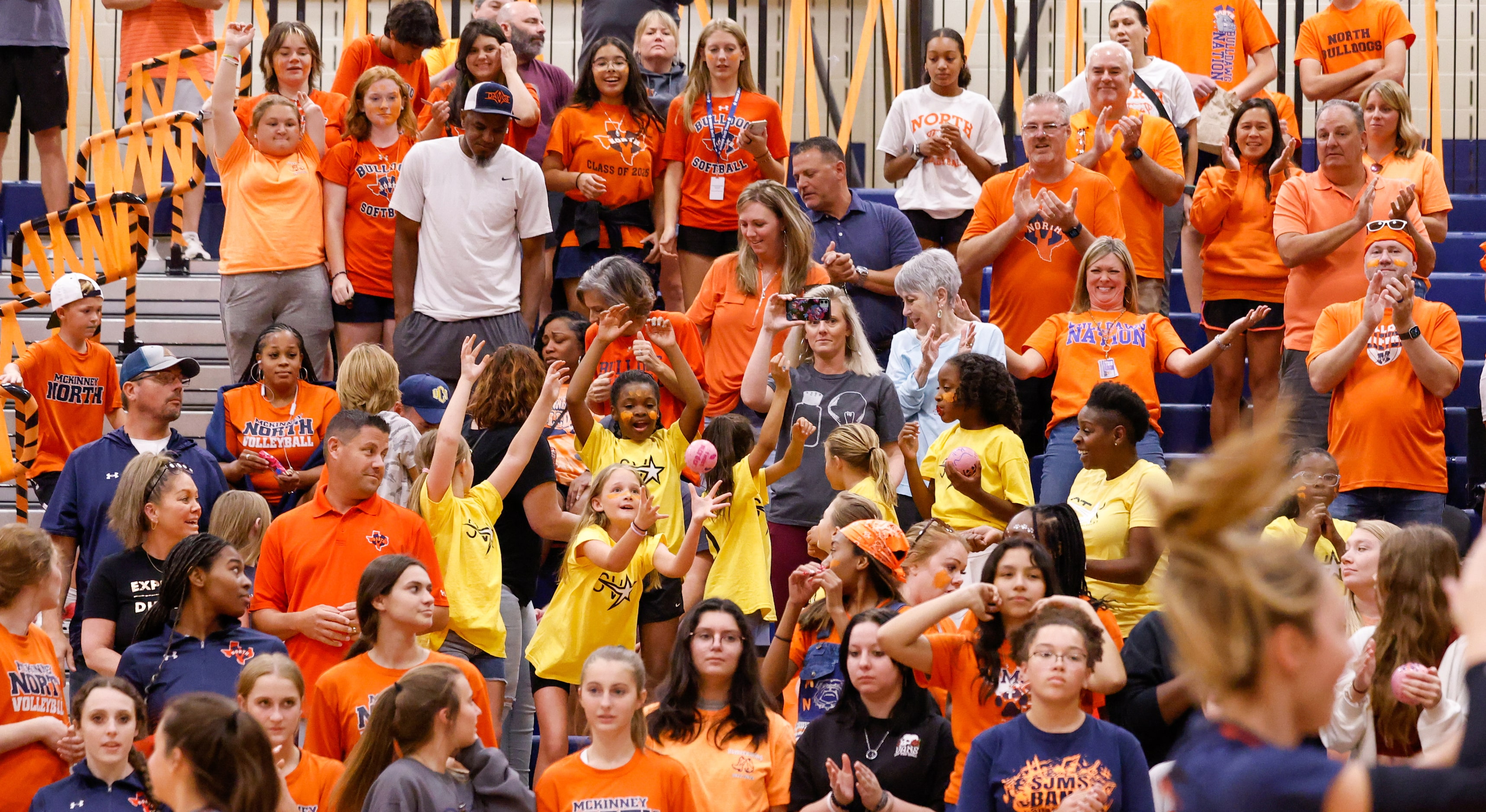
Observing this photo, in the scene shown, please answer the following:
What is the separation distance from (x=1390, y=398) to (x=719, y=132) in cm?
362

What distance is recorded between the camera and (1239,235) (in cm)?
848

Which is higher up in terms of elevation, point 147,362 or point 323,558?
point 147,362

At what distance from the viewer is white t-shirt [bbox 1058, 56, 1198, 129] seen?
9.35 m

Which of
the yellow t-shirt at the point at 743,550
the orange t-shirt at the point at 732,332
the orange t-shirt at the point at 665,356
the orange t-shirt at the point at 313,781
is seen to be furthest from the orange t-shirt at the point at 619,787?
the orange t-shirt at the point at 732,332

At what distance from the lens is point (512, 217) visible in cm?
841

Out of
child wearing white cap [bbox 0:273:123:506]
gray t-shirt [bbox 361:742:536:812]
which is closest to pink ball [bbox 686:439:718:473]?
gray t-shirt [bbox 361:742:536:812]

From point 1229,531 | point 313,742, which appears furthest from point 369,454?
point 1229,531

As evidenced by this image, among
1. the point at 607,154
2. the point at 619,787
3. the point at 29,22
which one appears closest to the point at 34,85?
the point at 29,22

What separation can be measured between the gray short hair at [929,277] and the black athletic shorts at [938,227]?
1.50 metres

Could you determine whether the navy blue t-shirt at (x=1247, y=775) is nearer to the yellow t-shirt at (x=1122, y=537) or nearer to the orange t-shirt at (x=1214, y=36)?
the yellow t-shirt at (x=1122, y=537)

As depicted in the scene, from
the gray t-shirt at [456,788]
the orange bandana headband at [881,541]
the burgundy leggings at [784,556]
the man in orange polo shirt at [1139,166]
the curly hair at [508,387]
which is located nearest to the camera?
the gray t-shirt at [456,788]

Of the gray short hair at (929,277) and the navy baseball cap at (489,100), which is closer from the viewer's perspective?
the gray short hair at (929,277)

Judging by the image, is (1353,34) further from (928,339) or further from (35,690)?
(35,690)

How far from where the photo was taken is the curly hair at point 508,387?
6711 millimetres
